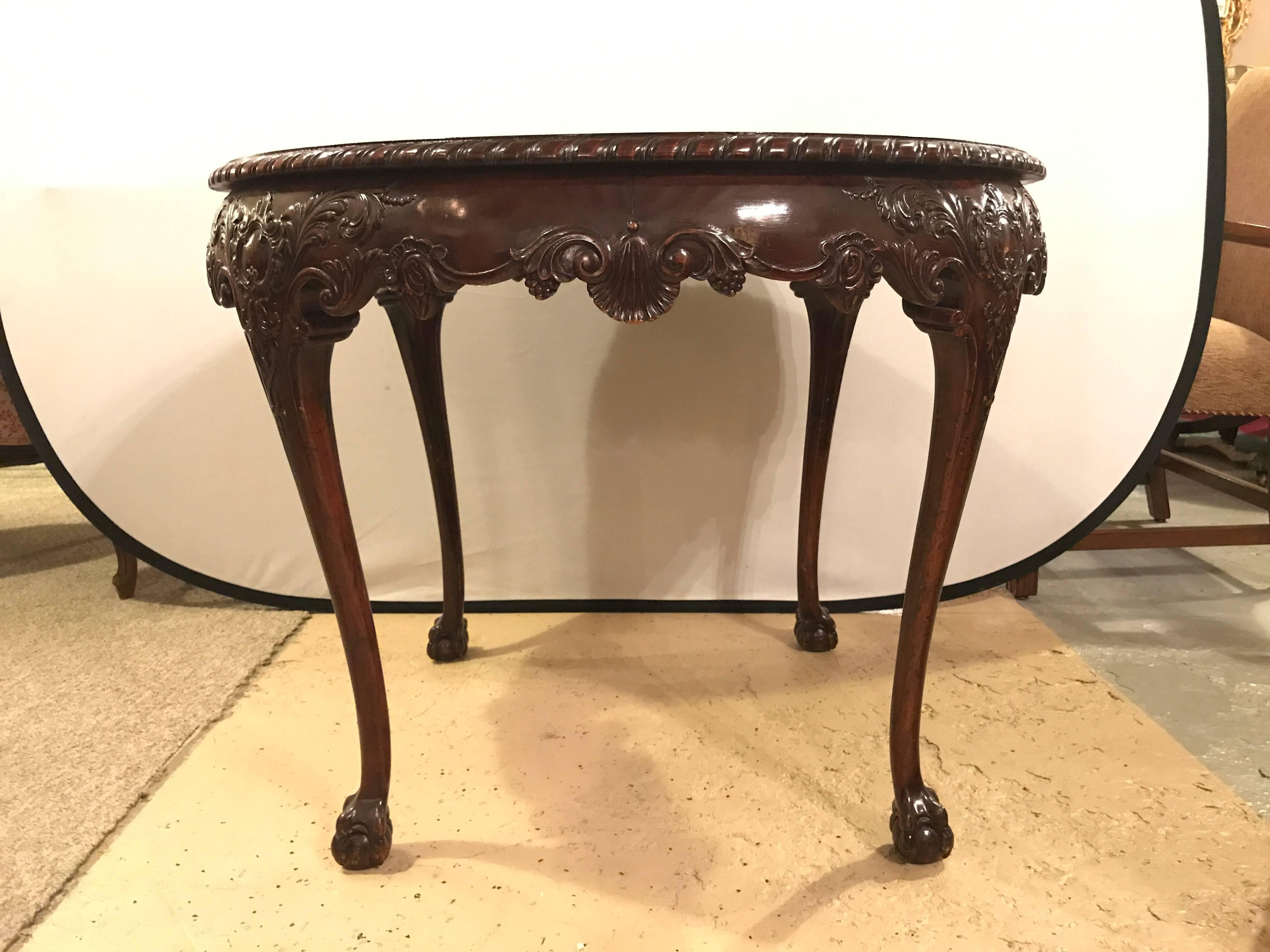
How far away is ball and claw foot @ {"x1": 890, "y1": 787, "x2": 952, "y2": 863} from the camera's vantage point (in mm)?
947

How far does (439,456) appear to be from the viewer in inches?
54.2

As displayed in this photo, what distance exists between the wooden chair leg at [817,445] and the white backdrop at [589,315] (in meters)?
0.15

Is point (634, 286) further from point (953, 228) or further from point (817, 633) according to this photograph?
point (817, 633)

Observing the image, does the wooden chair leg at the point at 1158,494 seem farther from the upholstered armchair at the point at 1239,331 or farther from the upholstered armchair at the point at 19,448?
the upholstered armchair at the point at 19,448

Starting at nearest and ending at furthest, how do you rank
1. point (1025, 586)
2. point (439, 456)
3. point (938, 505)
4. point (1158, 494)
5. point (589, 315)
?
1. point (938, 505)
2. point (439, 456)
3. point (589, 315)
4. point (1025, 586)
5. point (1158, 494)

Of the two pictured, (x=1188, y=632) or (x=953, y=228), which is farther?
(x=1188, y=632)

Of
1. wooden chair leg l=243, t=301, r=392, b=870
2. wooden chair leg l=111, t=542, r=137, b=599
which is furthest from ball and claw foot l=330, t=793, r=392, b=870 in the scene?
wooden chair leg l=111, t=542, r=137, b=599

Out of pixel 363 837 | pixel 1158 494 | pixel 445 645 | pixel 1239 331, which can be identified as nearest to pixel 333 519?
pixel 363 837

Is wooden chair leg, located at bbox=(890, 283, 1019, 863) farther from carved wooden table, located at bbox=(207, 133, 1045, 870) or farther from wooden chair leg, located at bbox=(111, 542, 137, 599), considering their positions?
wooden chair leg, located at bbox=(111, 542, 137, 599)

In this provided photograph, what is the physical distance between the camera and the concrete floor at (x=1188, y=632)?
122cm

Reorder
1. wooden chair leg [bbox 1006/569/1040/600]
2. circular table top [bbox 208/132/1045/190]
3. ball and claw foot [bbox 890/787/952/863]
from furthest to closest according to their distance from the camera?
wooden chair leg [bbox 1006/569/1040/600] → ball and claw foot [bbox 890/787/952/863] → circular table top [bbox 208/132/1045/190]

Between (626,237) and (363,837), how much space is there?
0.72 meters

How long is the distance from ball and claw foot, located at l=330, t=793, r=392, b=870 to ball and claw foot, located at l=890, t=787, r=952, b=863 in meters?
0.59

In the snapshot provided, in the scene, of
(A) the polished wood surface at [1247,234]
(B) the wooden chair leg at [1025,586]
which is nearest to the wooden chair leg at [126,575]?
(B) the wooden chair leg at [1025,586]
